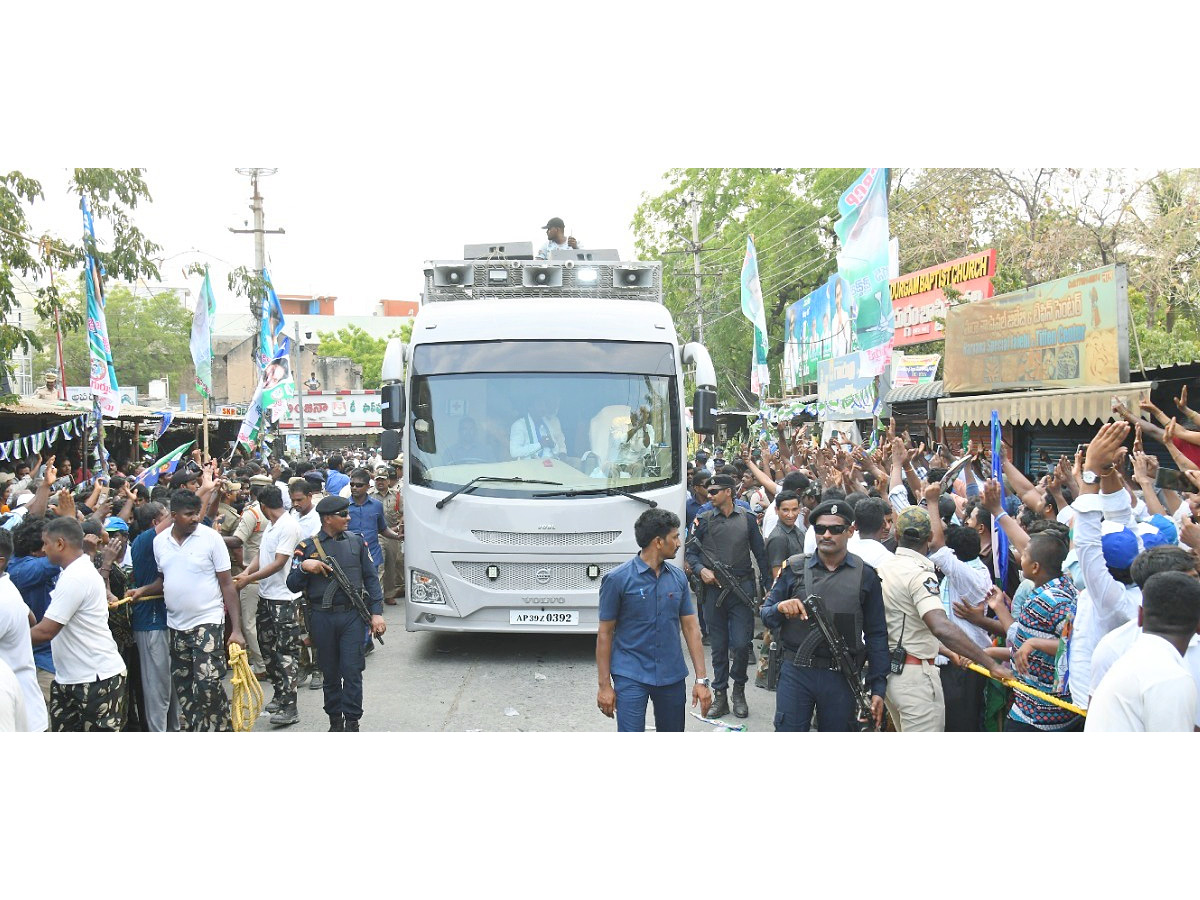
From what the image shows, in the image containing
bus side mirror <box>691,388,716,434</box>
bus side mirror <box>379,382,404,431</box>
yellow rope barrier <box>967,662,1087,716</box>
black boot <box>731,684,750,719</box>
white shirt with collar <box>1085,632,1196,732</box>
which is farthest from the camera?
bus side mirror <box>379,382,404,431</box>

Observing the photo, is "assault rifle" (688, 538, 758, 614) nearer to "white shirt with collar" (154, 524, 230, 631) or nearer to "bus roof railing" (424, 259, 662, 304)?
"bus roof railing" (424, 259, 662, 304)

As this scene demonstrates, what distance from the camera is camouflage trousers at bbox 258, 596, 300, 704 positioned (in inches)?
283

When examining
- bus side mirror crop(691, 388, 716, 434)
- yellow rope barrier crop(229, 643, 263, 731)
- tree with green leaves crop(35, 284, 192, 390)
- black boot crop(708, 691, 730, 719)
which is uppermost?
tree with green leaves crop(35, 284, 192, 390)

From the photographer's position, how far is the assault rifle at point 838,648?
4961 mm

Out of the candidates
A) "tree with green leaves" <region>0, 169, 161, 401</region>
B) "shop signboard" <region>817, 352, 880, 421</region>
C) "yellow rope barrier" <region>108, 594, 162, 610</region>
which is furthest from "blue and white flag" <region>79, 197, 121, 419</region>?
"shop signboard" <region>817, 352, 880, 421</region>

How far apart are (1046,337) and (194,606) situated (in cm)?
1136

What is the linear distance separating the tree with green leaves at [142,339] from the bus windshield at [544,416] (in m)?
46.2

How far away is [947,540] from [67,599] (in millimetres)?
5040

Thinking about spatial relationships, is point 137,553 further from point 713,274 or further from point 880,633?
point 713,274

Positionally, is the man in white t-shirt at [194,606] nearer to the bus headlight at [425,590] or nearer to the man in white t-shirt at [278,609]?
the man in white t-shirt at [278,609]

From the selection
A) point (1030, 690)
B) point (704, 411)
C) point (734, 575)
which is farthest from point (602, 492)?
point (1030, 690)

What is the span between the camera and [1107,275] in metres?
11.5

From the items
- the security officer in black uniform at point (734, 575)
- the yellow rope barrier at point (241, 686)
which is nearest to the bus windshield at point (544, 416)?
the security officer in black uniform at point (734, 575)
